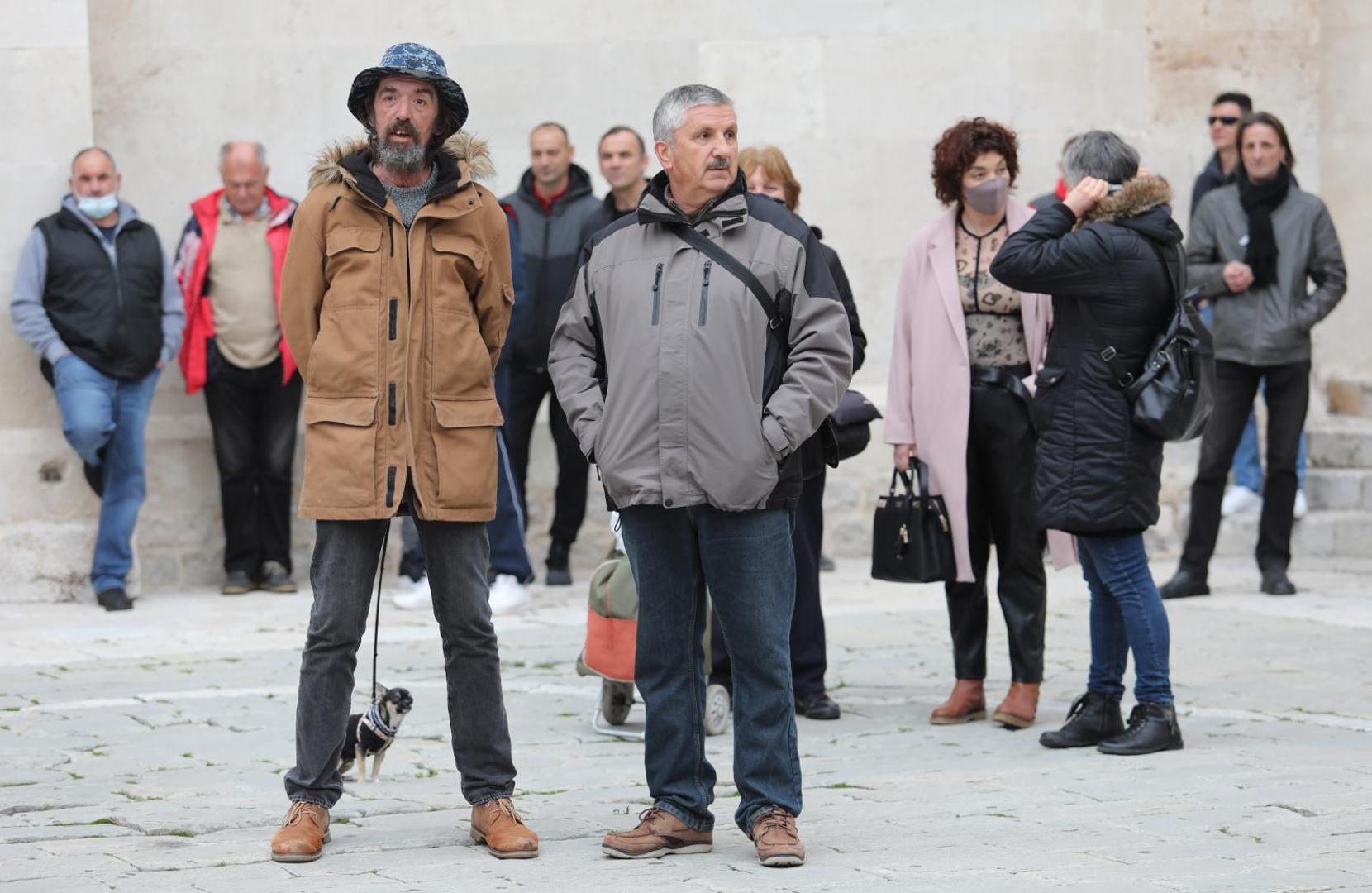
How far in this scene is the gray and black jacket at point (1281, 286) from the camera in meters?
10.2

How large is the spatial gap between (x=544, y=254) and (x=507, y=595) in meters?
1.79

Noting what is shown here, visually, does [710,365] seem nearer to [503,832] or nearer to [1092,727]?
[503,832]

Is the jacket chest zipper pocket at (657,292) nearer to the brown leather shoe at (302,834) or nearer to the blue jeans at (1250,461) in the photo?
the brown leather shoe at (302,834)

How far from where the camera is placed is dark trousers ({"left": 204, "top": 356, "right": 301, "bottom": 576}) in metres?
10.8

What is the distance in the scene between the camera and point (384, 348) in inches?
207

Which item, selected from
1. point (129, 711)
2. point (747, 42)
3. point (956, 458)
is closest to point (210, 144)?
point (747, 42)

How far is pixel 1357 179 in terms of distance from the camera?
1245 centimetres

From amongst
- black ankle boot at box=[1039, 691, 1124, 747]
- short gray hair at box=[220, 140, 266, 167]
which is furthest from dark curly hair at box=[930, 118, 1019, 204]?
short gray hair at box=[220, 140, 266, 167]

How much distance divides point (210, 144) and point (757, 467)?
689 centimetres

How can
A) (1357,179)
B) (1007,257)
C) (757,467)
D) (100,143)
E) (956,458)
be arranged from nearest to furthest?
1. (757,467)
2. (1007,257)
3. (956,458)
4. (100,143)
5. (1357,179)

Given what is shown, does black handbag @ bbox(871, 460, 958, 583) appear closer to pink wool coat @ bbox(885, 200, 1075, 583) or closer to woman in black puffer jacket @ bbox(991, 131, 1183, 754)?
pink wool coat @ bbox(885, 200, 1075, 583)

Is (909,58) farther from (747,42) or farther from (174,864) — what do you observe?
(174,864)

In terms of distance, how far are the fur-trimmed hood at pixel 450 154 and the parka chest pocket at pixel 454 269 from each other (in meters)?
0.20

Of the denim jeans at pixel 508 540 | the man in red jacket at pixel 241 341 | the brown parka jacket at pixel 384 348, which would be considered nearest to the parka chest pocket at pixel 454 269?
the brown parka jacket at pixel 384 348
